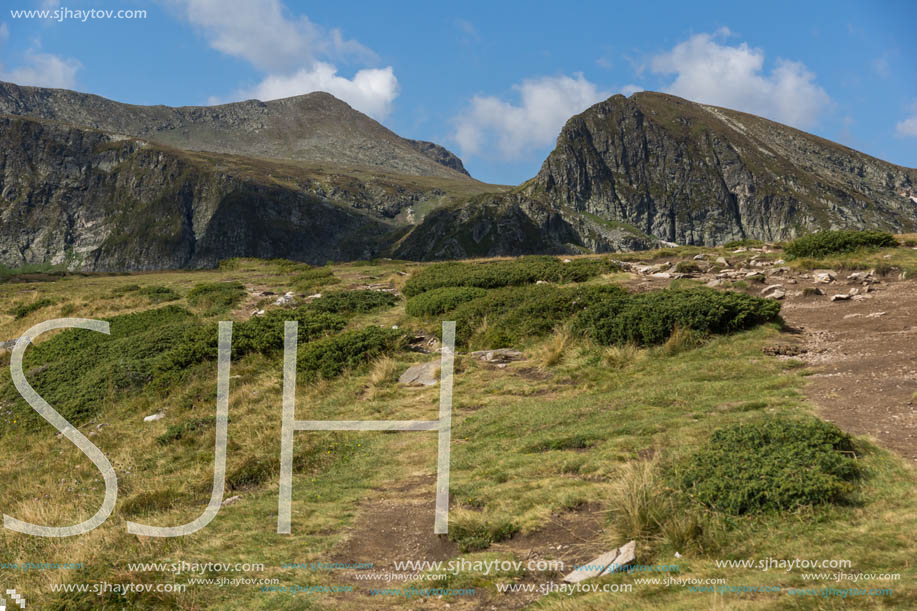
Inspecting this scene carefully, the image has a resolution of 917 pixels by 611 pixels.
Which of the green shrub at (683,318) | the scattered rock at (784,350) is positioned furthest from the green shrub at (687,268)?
the scattered rock at (784,350)

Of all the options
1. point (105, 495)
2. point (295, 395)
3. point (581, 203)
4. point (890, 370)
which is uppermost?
point (581, 203)

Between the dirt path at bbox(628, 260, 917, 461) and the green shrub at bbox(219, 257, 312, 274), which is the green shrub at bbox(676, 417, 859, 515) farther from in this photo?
the green shrub at bbox(219, 257, 312, 274)

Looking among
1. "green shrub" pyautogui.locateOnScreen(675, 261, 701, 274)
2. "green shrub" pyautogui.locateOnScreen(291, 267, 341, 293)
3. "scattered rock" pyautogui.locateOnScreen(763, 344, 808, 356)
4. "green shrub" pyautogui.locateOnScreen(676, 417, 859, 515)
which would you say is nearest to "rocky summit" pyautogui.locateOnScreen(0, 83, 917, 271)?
"green shrub" pyautogui.locateOnScreen(291, 267, 341, 293)

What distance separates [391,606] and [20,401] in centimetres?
1573

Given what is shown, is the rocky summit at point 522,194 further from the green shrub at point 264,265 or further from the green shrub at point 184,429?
the green shrub at point 184,429

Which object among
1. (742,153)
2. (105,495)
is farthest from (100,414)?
(742,153)

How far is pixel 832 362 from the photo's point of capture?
1050 centimetres

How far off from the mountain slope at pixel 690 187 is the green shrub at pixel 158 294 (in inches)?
5641

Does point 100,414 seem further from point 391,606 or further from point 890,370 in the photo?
point 890,370

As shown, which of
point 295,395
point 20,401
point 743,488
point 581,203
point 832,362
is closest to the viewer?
point 743,488

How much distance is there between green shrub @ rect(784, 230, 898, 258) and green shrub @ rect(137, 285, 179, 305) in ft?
92.2

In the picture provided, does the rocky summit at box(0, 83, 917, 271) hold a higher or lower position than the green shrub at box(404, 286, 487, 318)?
higher

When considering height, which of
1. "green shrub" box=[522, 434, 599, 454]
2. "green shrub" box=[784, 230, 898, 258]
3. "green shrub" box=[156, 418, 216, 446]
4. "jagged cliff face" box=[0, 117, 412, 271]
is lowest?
"green shrub" box=[156, 418, 216, 446]

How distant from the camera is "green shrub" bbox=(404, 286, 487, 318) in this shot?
1892 centimetres
